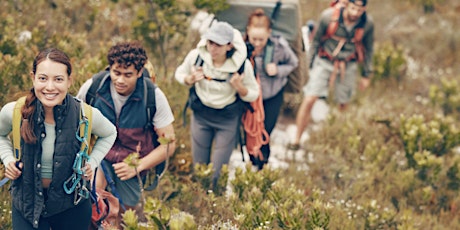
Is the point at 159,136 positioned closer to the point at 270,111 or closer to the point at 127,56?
the point at 127,56

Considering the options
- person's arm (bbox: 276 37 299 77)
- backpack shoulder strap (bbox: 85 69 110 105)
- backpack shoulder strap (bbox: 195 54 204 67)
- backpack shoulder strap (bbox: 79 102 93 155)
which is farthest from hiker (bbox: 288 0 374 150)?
backpack shoulder strap (bbox: 79 102 93 155)

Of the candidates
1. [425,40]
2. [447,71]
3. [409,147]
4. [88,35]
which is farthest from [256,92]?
[425,40]

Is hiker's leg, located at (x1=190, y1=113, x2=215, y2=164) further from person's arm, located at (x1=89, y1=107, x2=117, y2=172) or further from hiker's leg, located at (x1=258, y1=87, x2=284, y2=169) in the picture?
person's arm, located at (x1=89, y1=107, x2=117, y2=172)

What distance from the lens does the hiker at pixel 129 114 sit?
373cm

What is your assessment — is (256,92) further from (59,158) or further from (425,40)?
(425,40)

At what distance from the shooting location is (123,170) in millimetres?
4012

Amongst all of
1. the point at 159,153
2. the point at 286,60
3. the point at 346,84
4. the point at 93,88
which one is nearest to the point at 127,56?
the point at 93,88

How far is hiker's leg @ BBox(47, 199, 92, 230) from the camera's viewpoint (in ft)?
11.0

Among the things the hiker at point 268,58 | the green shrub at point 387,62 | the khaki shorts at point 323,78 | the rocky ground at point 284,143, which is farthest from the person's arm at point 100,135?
the green shrub at point 387,62

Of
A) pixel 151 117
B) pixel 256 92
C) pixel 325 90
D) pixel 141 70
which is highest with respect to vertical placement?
pixel 141 70

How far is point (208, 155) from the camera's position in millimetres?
5125

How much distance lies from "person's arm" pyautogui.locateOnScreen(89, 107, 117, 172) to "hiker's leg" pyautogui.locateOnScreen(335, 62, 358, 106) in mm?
4094

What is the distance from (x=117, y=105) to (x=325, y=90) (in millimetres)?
3493

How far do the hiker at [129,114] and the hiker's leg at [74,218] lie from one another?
0.50 metres
